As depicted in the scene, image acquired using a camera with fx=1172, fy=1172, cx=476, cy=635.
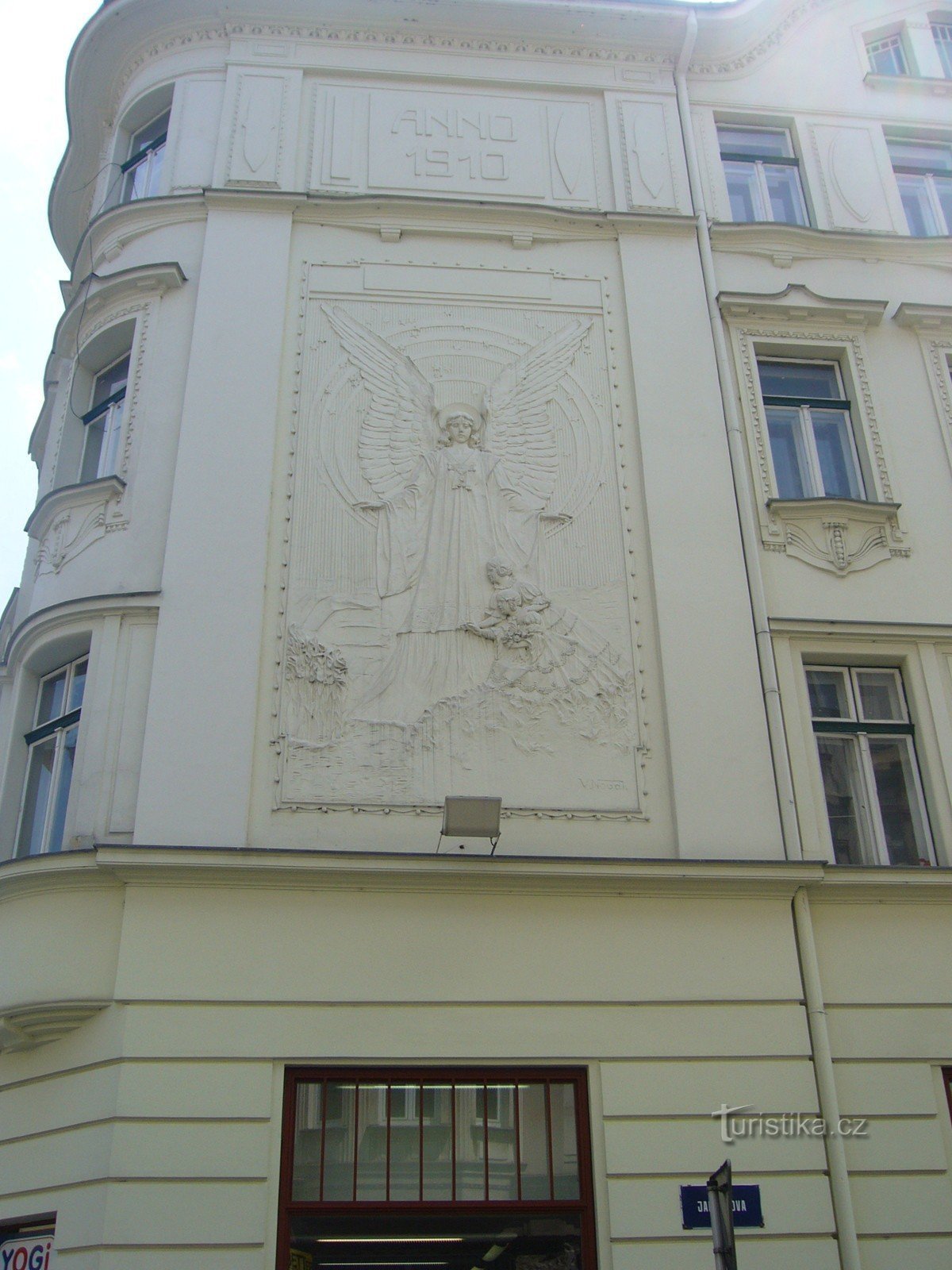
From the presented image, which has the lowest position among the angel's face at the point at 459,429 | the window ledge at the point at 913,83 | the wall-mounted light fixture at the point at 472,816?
the wall-mounted light fixture at the point at 472,816

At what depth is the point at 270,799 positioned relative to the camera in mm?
10500

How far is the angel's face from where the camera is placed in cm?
1252

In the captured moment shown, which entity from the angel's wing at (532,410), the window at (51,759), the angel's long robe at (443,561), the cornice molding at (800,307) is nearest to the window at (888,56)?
the cornice molding at (800,307)

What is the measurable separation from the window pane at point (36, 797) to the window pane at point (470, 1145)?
465cm

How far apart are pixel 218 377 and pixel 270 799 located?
4.67 m

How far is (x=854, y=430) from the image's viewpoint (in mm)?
13398

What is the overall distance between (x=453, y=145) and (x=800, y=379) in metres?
5.16

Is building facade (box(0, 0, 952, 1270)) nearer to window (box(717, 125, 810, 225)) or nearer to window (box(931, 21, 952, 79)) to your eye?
window (box(717, 125, 810, 225))

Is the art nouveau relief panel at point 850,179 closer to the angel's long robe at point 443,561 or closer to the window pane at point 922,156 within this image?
the window pane at point 922,156

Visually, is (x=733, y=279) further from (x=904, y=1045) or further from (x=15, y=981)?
(x=15, y=981)

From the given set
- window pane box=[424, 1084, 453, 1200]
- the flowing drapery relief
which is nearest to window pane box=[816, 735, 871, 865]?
the flowing drapery relief

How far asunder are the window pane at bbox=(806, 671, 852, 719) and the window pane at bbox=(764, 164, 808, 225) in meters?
6.20

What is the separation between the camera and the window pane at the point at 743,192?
582 inches

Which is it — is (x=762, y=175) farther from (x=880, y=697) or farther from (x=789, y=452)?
(x=880, y=697)
